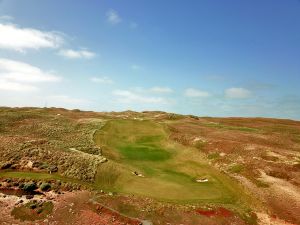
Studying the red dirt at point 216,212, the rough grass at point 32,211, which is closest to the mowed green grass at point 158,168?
the red dirt at point 216,212

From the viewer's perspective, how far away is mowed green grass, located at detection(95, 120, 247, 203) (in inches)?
1585

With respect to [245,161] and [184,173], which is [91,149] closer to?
[184,173]

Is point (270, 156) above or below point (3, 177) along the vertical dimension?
above

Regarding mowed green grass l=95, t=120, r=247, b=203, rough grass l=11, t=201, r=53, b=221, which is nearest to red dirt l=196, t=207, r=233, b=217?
mowed green grass l=95, t=120, r=247, b=203

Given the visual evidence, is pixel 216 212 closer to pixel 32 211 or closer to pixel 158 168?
pixel 158 168

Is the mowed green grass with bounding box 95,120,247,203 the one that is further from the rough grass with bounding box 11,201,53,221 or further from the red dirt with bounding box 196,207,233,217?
the rough grass with bounding box 11,201,53,221

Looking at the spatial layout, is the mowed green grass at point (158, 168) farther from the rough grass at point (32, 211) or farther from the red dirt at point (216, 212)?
the rough grass at point (32, 211)

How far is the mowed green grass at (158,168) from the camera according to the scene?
1585 inches

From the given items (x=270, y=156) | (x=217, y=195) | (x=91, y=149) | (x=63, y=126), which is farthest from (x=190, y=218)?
(x=63, y=126)

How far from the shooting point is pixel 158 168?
170 ft

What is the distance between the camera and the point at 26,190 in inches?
1560

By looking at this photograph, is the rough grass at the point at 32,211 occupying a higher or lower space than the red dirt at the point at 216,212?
lower

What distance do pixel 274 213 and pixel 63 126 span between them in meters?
51.1

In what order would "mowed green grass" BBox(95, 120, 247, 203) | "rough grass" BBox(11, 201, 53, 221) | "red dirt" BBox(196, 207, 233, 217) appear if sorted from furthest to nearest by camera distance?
"mowed green grass" BBox(95, 120, 247, 203) → "red dirt" BBox(196, 207, 233, 217) → "rough grass" BBox(11, 201, 53, 221)
